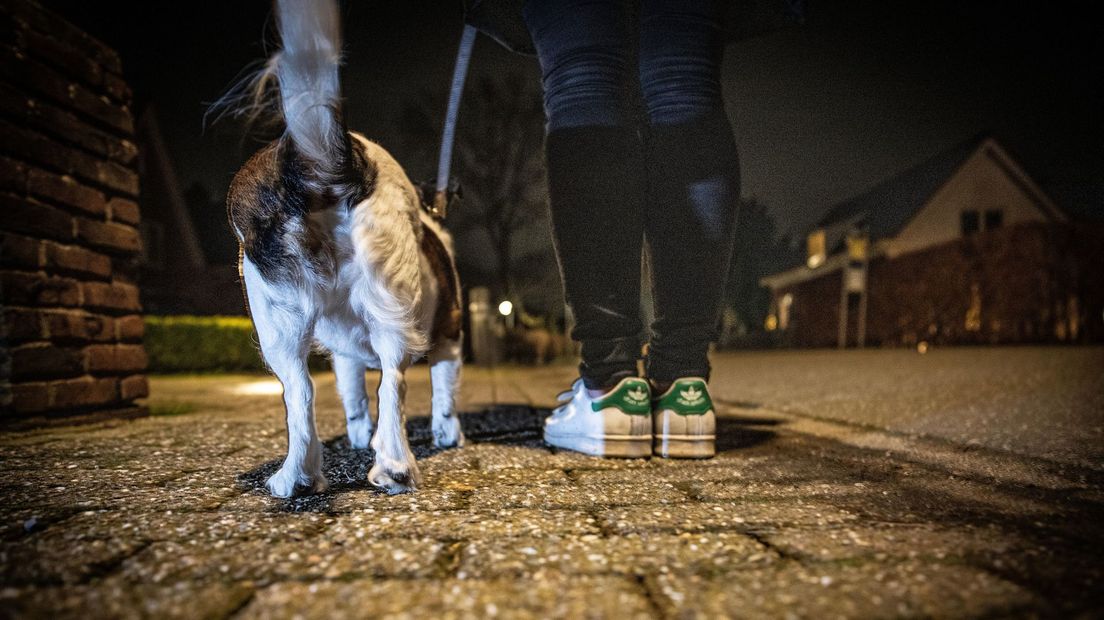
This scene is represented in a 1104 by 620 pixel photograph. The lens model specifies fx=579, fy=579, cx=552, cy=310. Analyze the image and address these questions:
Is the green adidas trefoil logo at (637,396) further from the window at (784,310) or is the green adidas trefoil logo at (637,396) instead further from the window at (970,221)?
the window at (784,310)

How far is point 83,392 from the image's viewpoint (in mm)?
2943

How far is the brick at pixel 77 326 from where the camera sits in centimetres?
279

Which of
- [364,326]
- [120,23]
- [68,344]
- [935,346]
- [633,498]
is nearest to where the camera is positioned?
[633,498]

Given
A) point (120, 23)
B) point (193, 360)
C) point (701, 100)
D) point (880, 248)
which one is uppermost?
point (880, 248)

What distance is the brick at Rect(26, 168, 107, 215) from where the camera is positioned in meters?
2.74

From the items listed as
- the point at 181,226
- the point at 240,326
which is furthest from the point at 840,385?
the point at 181,226

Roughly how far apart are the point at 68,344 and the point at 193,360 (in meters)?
7.56

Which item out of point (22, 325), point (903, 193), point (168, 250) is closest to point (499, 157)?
point (168, 250)

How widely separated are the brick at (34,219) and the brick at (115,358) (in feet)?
1.96

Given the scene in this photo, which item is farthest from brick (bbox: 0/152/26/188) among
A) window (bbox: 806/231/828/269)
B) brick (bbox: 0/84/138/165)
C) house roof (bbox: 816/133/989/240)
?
window (bbox: 806/231/828/269)

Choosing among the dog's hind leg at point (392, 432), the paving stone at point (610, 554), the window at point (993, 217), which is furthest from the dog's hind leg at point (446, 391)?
the window at point (993, 217)

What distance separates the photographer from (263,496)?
1.51 m

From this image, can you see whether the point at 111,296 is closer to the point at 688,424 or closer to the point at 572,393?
the point at 572,393

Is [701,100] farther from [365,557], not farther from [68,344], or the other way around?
[68,344]
